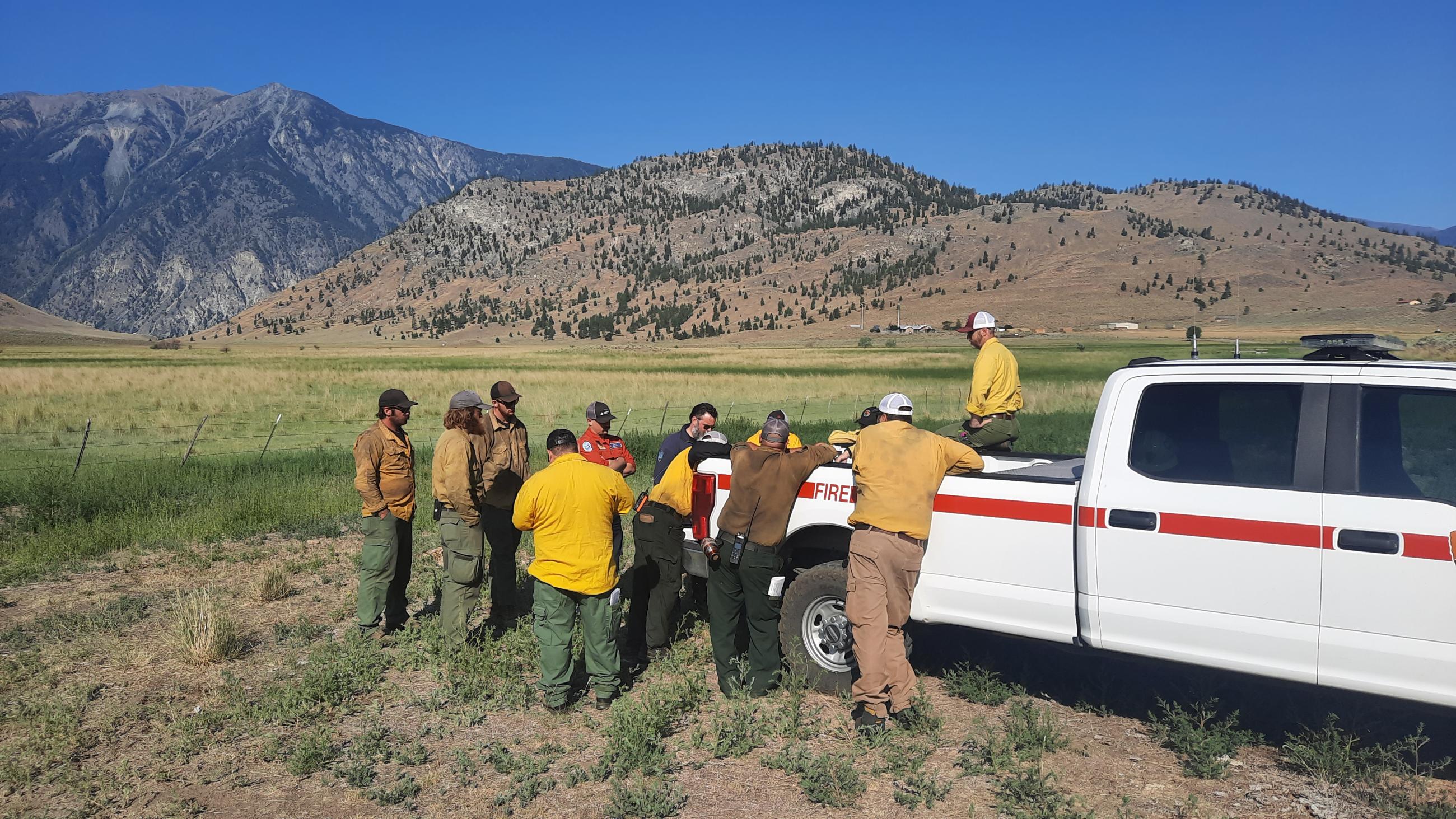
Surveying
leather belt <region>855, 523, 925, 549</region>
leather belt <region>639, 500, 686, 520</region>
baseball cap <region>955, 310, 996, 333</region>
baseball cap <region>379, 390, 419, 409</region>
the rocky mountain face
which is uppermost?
the rocky mountain face

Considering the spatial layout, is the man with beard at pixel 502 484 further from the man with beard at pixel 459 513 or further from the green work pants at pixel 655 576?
the green work pants at pixel 655 576

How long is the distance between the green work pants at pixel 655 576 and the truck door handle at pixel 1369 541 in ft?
14.7

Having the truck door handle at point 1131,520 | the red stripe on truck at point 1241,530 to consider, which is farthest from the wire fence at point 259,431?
the red stripe on truck at point 1241,530

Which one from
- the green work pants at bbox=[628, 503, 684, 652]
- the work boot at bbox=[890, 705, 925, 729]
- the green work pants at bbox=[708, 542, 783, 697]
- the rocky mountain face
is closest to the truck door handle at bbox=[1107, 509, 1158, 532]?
the work boot at bbox=[890, 705, 925, 729]

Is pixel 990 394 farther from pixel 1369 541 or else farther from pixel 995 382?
pixel 1369 541

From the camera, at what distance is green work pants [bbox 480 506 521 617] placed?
785 cm

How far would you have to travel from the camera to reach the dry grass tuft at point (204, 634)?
7.30 metres

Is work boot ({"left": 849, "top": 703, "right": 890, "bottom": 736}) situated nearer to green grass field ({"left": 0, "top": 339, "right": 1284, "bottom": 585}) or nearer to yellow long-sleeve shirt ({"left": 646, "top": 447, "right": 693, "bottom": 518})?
yellow long-sleeve shirt ({"left": 646, "top": 447, "right": 693, "bottom": 518})

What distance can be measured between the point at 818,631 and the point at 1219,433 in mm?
3026

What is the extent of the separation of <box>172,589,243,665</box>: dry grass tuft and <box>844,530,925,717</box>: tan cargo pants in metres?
5.38

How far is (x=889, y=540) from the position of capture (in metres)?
5.62

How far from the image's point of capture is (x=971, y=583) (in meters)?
5.76

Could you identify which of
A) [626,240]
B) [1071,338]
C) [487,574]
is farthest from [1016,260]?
[487,574]

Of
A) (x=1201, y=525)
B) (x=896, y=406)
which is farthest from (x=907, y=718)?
(x=1201, y=525)
